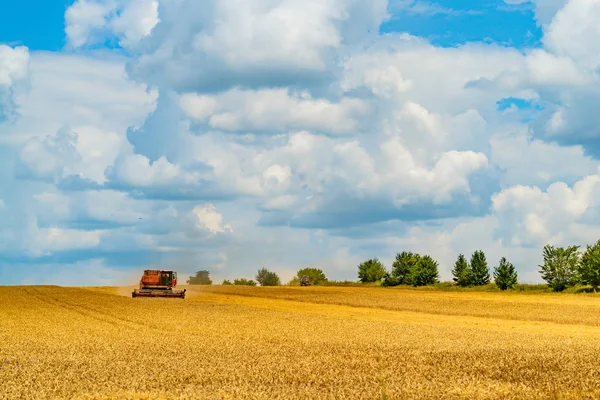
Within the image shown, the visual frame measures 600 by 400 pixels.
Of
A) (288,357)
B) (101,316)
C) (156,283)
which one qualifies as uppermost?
(156,283)

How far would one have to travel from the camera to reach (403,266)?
3787 inches

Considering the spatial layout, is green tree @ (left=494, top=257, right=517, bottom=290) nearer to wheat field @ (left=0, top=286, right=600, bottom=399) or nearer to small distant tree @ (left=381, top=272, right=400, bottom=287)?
small distant tree @ (left=381, top=272, right=400, bottom=287)

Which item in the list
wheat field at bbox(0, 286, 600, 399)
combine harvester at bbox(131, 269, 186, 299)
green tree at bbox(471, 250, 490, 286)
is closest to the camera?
wheat field at bbox(0, 286, 600, 399)

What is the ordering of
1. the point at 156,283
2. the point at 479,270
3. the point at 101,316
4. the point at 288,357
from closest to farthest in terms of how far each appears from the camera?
the point at 288,357 < the point at 101,316 < the point at 156,283 < the point at 479,270

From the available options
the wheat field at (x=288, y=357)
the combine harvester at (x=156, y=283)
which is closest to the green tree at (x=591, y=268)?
the wheat field at (x=288, y=357)

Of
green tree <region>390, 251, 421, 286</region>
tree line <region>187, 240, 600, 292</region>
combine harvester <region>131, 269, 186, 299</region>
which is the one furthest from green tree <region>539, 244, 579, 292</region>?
combine harvester <region>131, 269, 186, 299</region>

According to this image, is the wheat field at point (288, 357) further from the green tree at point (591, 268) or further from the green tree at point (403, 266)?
the green tree at point (403, 266)

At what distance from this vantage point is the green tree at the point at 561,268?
73.6 m

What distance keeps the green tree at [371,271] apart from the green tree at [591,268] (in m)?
36.1

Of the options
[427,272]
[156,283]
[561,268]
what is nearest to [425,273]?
[427,272]

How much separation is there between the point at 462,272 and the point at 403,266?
11193mm

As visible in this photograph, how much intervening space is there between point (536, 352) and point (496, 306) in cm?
2730

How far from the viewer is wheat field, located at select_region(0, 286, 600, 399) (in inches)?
629

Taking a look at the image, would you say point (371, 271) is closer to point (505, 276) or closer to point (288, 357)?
point (505, 276)
